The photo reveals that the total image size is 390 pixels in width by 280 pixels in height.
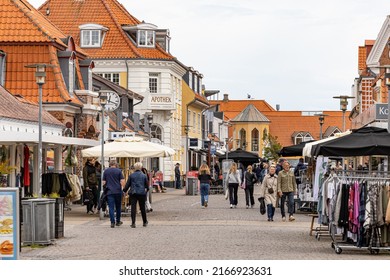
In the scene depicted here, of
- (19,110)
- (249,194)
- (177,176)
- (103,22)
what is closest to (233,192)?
(249,194)

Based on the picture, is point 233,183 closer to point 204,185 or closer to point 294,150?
point 204,185

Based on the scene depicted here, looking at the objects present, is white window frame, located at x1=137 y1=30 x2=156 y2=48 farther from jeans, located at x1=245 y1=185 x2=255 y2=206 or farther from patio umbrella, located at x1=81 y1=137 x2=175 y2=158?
patio umbrella, located at x1=81 y1=137 x2=175 y2=158

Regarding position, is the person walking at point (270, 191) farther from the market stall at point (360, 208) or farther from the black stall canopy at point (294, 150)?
the black stall canopy at point (294, 150)

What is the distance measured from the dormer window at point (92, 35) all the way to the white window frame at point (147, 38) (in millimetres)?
2358

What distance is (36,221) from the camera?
2156cm

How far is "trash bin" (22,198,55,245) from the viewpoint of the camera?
843 inches

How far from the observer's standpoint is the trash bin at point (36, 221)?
21406mm

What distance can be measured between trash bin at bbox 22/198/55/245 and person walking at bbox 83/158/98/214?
12.4 m

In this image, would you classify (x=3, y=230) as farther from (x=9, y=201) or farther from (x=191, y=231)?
(x=191, y=231)

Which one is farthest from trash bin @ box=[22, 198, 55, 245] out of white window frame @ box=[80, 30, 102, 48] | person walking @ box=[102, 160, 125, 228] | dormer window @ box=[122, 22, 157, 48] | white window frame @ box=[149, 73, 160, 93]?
white window frame @ box=[149, 73, 160, 93]

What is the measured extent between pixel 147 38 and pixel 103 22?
2969 millimetres

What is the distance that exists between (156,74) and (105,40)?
4031 millimetres

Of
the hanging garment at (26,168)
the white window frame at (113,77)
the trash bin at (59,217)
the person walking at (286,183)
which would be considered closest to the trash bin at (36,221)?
the trash bin at (59,217)

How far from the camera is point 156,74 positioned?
71.4m
